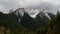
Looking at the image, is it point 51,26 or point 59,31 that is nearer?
point 59,31

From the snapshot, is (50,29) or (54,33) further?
(50,29)

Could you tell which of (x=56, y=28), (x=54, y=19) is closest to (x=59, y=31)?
(x=56, y=28)

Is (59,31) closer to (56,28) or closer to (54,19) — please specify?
(56,28)

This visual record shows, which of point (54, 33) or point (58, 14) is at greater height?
point (58, 14)

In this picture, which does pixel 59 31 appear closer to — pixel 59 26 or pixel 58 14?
pixel 59 26

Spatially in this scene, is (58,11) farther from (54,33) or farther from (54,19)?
(54,33)

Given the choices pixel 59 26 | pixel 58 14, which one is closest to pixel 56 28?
pixel 59 26

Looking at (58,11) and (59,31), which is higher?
(58,11)

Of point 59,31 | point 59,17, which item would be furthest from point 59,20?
point 59,31
